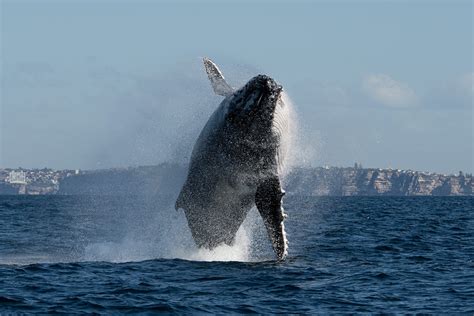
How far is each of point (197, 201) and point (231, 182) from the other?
1.14 metres

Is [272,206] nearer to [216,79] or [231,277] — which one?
[231,277]

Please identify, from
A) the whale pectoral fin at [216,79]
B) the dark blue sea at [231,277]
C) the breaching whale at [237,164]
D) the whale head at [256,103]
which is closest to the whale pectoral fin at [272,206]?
the breaching whale at [237,164]

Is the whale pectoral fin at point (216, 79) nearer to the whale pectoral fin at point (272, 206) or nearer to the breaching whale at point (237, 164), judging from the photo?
the breaching whale at point (237, 164)

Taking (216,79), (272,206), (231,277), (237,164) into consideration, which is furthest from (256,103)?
(231,277)

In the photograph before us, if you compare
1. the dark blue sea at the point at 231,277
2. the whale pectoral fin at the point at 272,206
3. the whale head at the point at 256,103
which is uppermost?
the whale head at the point at 256,103

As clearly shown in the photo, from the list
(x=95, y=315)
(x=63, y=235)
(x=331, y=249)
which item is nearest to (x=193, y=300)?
(x=95, y=315)

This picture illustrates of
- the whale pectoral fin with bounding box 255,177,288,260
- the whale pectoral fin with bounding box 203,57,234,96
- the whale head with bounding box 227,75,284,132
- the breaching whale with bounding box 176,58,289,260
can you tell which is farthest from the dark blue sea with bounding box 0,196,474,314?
the whale pectoral fin with bounding box 203,57,234,96

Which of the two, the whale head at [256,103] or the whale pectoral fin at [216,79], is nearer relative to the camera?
the whale head at [256,103]

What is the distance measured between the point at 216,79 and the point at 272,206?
10.9 feet

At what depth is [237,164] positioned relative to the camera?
59.2 ft

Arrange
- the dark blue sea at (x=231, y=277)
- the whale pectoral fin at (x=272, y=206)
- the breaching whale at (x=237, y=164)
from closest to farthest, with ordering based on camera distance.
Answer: the dark blue sea at (x=231, y=277)
the breaching whale at (x=237, y=164)
the whale pectoral fin at (x=272, y=206)

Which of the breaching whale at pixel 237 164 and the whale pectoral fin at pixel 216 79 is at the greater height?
the whale pectoral fin at pixel 216 79

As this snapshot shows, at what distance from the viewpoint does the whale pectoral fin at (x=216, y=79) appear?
18.9 meters

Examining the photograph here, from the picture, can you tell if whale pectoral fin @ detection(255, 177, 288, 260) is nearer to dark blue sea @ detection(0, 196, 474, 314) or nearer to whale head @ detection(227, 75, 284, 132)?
dark blue sea @ detection(0, 196, 474, 314)
